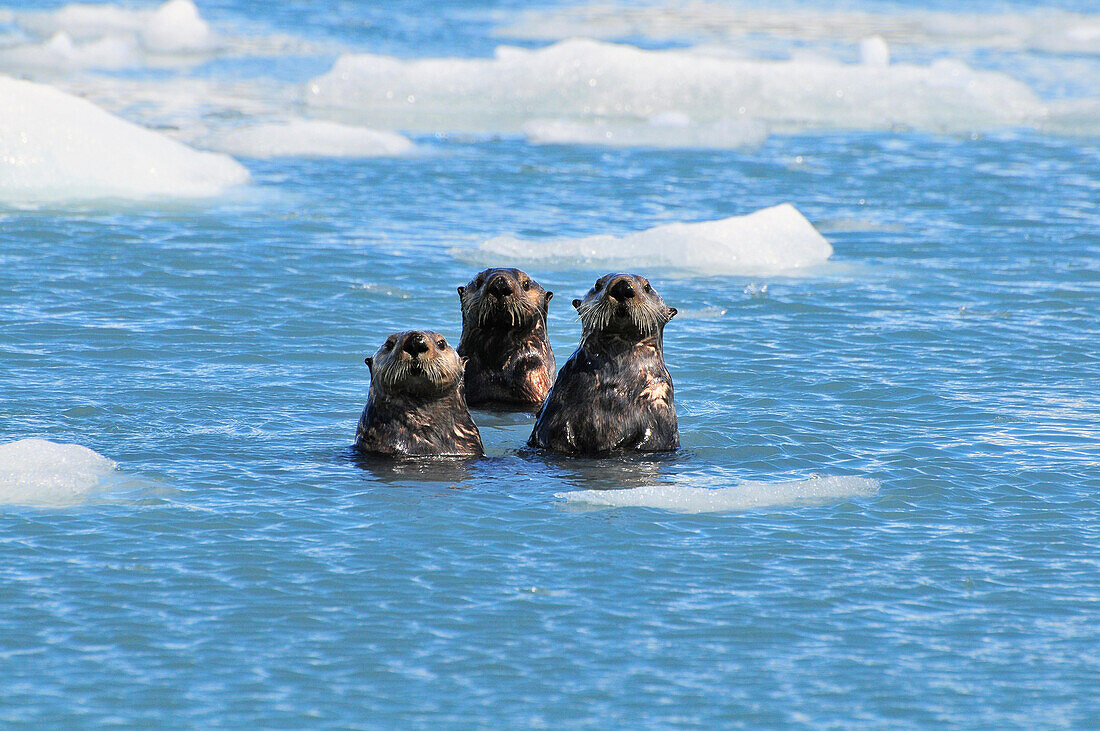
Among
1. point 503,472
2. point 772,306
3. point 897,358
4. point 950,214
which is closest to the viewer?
point 503,472

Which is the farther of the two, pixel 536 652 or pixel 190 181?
pixel 190 181

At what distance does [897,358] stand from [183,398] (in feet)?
15.2

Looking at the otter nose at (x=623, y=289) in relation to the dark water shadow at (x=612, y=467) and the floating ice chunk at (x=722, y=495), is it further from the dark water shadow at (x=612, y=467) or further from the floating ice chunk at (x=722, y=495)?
the floating ice chunk at (x=722, y=495)

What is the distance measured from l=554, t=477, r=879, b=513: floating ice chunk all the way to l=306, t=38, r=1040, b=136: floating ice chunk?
539 inches

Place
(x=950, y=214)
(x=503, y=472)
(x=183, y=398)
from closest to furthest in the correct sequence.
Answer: (x=503, y=472) → (x=183, y=398) → (x=950, y=214)

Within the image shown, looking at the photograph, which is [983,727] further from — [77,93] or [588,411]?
[77,93]

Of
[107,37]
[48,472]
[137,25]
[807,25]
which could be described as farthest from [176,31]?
[48,472]

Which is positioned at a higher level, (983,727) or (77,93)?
(77,93)

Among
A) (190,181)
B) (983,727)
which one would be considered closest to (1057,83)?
(190,181)

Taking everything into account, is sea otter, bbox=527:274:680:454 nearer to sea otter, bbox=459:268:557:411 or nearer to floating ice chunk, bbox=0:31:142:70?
sea otter, bbox=459:268:557:411

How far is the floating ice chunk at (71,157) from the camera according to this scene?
13719mm

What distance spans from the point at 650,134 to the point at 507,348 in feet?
35.5

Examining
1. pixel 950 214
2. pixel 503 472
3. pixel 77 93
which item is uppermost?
pixel 77 93

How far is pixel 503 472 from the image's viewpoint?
676cm
